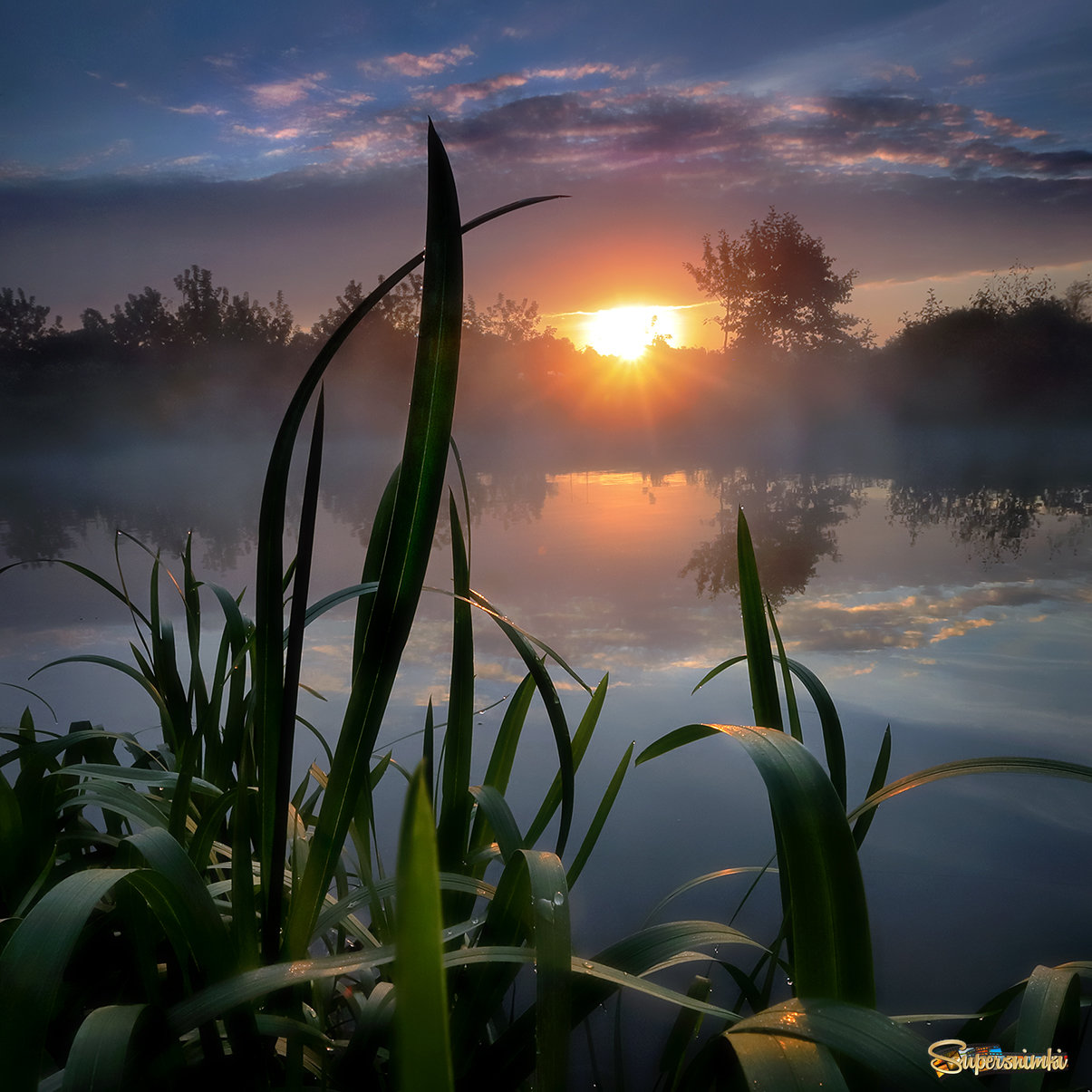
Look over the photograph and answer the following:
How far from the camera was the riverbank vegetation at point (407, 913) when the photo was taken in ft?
0.78

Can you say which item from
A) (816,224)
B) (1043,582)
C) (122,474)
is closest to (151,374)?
(122,474)

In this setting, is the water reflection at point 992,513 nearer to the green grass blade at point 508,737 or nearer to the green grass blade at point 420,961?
the green grass blade at point 508,737

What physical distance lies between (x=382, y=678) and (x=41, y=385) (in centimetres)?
1510

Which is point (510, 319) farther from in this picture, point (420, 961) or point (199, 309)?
point (420, 961)

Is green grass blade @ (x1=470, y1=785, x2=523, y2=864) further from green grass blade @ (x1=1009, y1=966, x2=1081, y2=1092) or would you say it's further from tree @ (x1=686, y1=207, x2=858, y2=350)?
tree @ (x1=686, y1=207, x2=858, y2=350)

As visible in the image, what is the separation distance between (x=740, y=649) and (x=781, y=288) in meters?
11.9

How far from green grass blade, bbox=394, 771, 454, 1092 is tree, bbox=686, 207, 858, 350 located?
12.4 m

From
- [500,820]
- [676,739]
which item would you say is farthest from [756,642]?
[500,820]

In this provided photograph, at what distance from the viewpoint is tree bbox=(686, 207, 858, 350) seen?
11695mm

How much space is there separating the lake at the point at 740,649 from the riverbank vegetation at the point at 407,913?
5.9 inches

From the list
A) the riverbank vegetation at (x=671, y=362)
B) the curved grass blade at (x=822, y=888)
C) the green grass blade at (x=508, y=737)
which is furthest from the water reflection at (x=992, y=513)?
the riverbank vegetation at (x=671, y=362)

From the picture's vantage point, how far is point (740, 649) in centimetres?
154

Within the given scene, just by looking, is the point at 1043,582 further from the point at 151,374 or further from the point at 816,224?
the point at 151,374

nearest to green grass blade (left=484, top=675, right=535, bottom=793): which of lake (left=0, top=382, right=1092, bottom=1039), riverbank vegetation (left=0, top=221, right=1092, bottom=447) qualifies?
lake (left=0, top=382, right=1092, bottom=1039)
